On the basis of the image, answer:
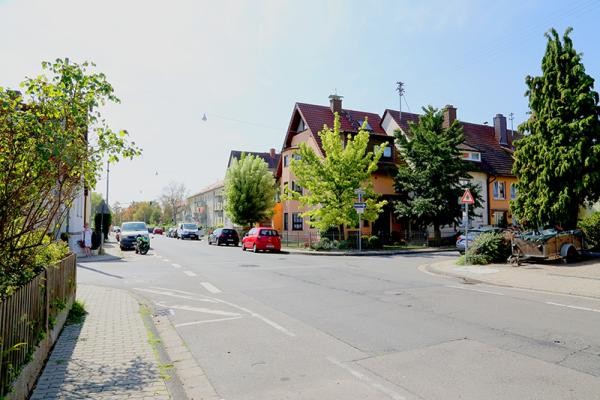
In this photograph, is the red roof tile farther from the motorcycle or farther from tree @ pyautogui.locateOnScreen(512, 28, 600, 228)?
the motorcycle

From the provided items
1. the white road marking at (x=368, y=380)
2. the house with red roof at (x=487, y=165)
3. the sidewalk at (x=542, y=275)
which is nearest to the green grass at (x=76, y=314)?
the white road marking at (x=368, y=380)

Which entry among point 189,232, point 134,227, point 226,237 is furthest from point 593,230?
point 189,232

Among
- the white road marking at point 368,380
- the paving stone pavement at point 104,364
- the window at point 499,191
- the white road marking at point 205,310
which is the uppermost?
the window at point 499,191

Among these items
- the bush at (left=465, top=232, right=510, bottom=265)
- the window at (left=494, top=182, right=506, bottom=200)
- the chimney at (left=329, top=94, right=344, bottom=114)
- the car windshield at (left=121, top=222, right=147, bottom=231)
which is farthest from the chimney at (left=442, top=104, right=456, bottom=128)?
the car windshield at (left=121, top=222, right=147, bottom=231)

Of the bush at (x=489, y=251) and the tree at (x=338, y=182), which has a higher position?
the tree at (x=338, y=182)

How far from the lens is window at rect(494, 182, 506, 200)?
129 ft

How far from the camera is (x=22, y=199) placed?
4988 mm

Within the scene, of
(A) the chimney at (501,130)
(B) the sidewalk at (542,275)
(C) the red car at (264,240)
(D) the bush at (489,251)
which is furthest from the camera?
(A) the chimney at (501,130)

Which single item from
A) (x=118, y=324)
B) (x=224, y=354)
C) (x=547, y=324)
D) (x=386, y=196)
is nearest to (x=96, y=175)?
(x=118, y=324)

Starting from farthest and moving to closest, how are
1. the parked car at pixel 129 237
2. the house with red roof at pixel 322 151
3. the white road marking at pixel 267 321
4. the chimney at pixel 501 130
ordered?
the chimney at pixel 501 130
the house with red roof at pixel 322 151
the parked car at pixel 129 237
the white road marking at pixel 267 321

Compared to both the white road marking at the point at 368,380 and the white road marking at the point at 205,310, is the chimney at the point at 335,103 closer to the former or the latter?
the white road marking at the point at 205,310

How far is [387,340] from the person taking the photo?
6.28 m

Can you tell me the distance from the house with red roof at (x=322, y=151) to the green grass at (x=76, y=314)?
25583 millimetres

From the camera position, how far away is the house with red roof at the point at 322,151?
3519 centimetres
